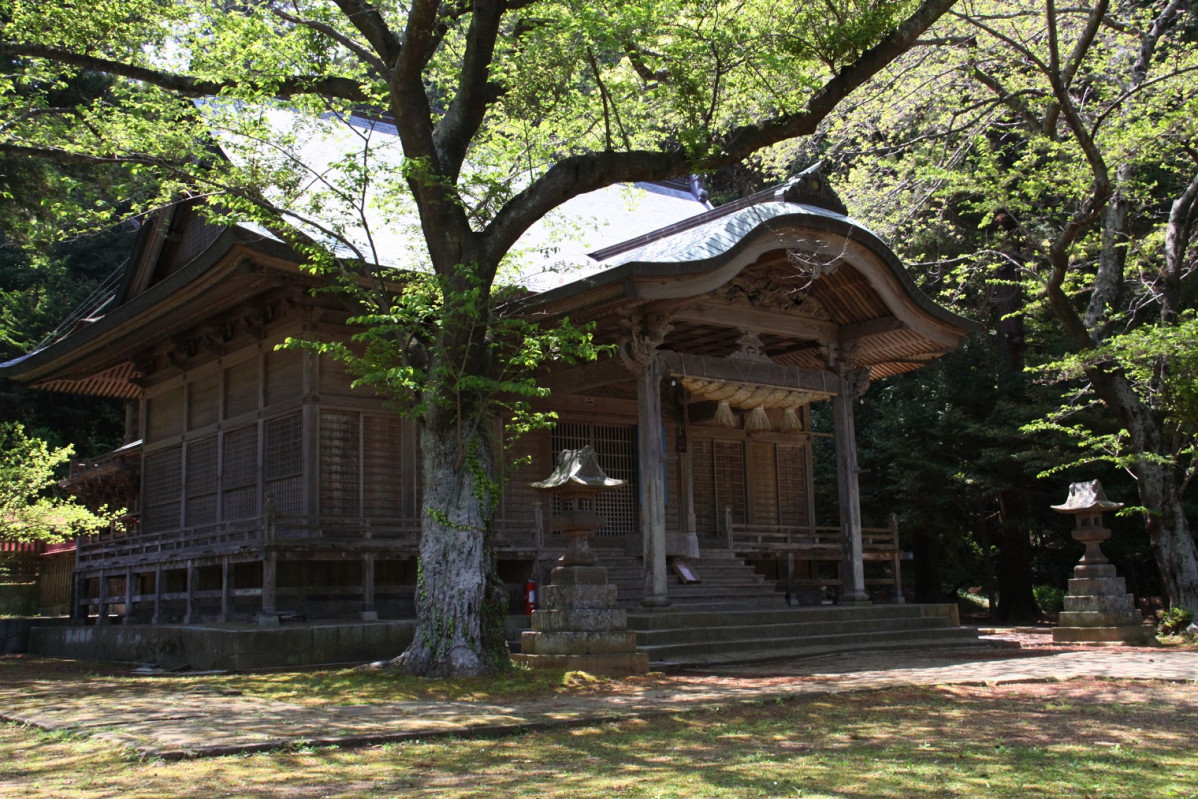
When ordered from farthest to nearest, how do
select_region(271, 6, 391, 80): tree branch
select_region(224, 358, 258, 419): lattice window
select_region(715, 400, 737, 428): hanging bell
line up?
select_region(715, 400, 737, 428): hanging bell, select_region(224, 358, 258, 419): lattice window, select_region(271, 6, 391, 80): tree branch

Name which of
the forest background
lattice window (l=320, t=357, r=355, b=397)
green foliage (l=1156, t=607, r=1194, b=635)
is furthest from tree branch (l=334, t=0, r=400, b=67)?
green foliage (l=1156, t=607, r=1194, b=635)

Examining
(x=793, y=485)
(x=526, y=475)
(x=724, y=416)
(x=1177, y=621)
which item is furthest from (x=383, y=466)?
(x=1177, y=621)

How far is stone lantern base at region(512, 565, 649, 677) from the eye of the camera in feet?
36.9

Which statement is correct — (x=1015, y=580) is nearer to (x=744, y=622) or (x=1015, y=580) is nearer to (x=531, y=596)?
(x=744, y=622)

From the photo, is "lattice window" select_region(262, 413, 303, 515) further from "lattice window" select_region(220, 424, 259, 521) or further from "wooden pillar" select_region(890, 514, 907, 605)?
"wooden pillar" select_region(890, 514, 907, 605)

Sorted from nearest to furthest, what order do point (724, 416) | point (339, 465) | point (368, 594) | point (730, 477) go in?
point (368, 594), point (339, 465), point (724, 416), point (730, 477)

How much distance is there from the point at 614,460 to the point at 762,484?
341cm

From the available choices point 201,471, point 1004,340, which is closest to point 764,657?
point 201,471

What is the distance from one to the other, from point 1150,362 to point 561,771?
13.0m

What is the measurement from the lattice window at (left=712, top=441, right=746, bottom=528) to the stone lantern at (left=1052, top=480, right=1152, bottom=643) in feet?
19.0

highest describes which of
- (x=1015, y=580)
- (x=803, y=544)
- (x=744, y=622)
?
(x=803, y=544)

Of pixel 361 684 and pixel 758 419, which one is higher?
pixel 758 419

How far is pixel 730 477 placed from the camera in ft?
66.0

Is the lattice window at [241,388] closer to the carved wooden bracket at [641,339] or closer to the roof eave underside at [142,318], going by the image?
the roof eave underside at [142,318]
